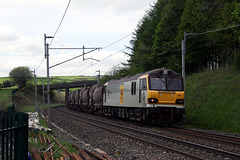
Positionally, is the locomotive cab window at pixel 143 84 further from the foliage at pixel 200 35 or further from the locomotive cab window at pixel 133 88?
the foliage at pixel 200 35

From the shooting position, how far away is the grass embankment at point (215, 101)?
59.4 feet

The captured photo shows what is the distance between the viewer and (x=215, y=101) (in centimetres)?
2139

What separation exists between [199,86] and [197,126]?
751 centimetres

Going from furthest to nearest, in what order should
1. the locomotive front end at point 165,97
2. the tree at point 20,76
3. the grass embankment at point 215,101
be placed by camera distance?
1. the tree at point 20,76
2. the grass embankment at point 215,101
3. the locomotive front end at point 165,97

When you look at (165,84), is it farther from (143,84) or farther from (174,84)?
(143,84)

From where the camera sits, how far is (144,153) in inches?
404

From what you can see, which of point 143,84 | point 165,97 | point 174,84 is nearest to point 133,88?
point 143,84

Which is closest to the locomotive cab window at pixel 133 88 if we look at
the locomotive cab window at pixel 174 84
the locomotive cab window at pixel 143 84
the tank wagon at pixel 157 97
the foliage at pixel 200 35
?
the tank wagon at pixel 157 97

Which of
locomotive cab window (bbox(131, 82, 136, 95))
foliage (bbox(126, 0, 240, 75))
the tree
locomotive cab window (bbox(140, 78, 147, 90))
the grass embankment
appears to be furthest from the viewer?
the tree

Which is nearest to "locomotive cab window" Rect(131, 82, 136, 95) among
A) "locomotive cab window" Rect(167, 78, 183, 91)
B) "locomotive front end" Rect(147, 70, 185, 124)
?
"locomotive front end" Rect(147, 70, 185, 124)

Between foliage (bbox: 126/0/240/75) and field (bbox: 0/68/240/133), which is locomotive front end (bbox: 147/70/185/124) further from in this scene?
foliage (bbox: 126/0/240/75)

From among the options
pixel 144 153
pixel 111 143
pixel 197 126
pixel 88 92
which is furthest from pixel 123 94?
pixel 88 92

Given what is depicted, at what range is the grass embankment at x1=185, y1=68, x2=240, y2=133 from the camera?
18.1 meters

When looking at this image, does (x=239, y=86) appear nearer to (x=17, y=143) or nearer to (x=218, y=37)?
(x=218, y=37)
